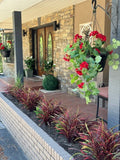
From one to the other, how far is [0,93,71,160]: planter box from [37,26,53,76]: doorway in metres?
3.12

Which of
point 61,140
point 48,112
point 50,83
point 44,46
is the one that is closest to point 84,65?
point 61,140

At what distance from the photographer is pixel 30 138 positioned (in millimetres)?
2498

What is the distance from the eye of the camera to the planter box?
197cm

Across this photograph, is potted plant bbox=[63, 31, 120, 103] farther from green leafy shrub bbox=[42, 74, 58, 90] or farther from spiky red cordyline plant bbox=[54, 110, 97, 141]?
green leafy shrub bbox=[42, 74, 58, 90]

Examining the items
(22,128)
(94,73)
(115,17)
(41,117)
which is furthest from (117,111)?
(22,128)

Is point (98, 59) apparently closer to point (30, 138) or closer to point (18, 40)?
point (30, 138)

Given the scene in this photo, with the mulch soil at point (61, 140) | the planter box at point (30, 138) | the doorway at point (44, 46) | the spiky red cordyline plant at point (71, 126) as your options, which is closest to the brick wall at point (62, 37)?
the doorway at point (44, 46)

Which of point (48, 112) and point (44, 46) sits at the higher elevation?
point (44, 46)

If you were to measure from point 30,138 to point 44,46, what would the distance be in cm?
473

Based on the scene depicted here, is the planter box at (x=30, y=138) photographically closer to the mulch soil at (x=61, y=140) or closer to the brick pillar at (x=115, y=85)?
the mulch soil at (x=61, y=140)

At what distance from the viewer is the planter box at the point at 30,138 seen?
77.7 inches

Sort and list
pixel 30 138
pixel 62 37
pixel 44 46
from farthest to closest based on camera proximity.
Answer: pixel 44 46, pixel 62 37, pixel 30 138

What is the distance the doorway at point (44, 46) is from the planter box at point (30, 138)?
10.3 ft

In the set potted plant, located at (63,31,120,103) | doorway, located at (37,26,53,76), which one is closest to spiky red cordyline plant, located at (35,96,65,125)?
potted plant, located at (63,31,120,103)
